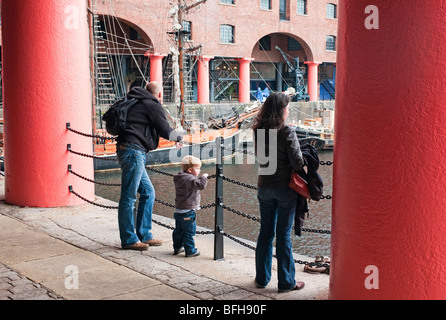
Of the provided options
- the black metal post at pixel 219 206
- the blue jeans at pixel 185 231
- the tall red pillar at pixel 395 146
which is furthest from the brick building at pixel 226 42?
the tall red pillar at pixel 395 146

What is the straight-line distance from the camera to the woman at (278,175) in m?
3.95

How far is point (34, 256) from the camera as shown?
5.18 metres

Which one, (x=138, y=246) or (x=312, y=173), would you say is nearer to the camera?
(x=312, y=173)

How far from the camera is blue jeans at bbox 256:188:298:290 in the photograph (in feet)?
13.2

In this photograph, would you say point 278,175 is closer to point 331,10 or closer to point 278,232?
point 278,232

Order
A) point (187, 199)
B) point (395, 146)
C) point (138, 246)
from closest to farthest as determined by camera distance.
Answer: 1. point (395, 146)
2. point (187, 199)
3. point (138, 246)

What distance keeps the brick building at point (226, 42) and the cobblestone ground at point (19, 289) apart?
2417cm

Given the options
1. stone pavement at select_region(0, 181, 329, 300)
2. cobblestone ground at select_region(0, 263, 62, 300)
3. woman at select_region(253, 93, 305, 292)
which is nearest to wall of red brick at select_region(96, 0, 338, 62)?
stone pavement at select_region(0, 181, 329, 300)

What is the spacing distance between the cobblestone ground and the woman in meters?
1.55

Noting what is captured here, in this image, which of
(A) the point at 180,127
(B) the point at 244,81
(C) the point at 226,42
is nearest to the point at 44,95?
(A) the point at 180,127

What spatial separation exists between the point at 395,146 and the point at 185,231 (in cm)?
253

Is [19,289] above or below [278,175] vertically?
below

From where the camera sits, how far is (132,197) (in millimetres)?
5379

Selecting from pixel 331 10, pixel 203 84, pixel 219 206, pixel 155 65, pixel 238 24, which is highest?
pixel 331 10
